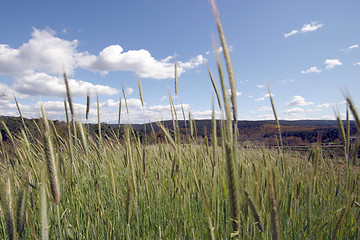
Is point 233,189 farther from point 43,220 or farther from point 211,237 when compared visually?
point 43,220

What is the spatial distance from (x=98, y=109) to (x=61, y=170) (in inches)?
21.1

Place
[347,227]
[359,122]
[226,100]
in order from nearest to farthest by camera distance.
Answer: [226,100] → [359,122] → [347,227]

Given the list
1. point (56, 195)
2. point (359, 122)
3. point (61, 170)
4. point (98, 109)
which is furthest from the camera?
point (98, 109)

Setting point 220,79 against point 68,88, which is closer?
point 220,79

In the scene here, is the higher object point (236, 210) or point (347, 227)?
point (236, 210)

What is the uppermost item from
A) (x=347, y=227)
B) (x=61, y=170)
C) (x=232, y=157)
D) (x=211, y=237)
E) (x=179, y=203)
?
(x=232, y=157)

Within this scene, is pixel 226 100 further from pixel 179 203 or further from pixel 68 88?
pixel 179 203

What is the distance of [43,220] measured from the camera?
74 cm

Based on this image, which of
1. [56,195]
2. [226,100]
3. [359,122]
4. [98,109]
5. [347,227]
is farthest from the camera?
[98,109]

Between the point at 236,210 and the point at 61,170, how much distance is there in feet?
3.95

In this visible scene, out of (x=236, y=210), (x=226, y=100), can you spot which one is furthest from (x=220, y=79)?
(x=236, y=210)

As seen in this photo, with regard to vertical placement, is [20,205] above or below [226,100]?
below

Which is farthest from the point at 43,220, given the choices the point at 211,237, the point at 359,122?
the point at 359,122

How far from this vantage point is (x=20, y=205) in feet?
3.13
